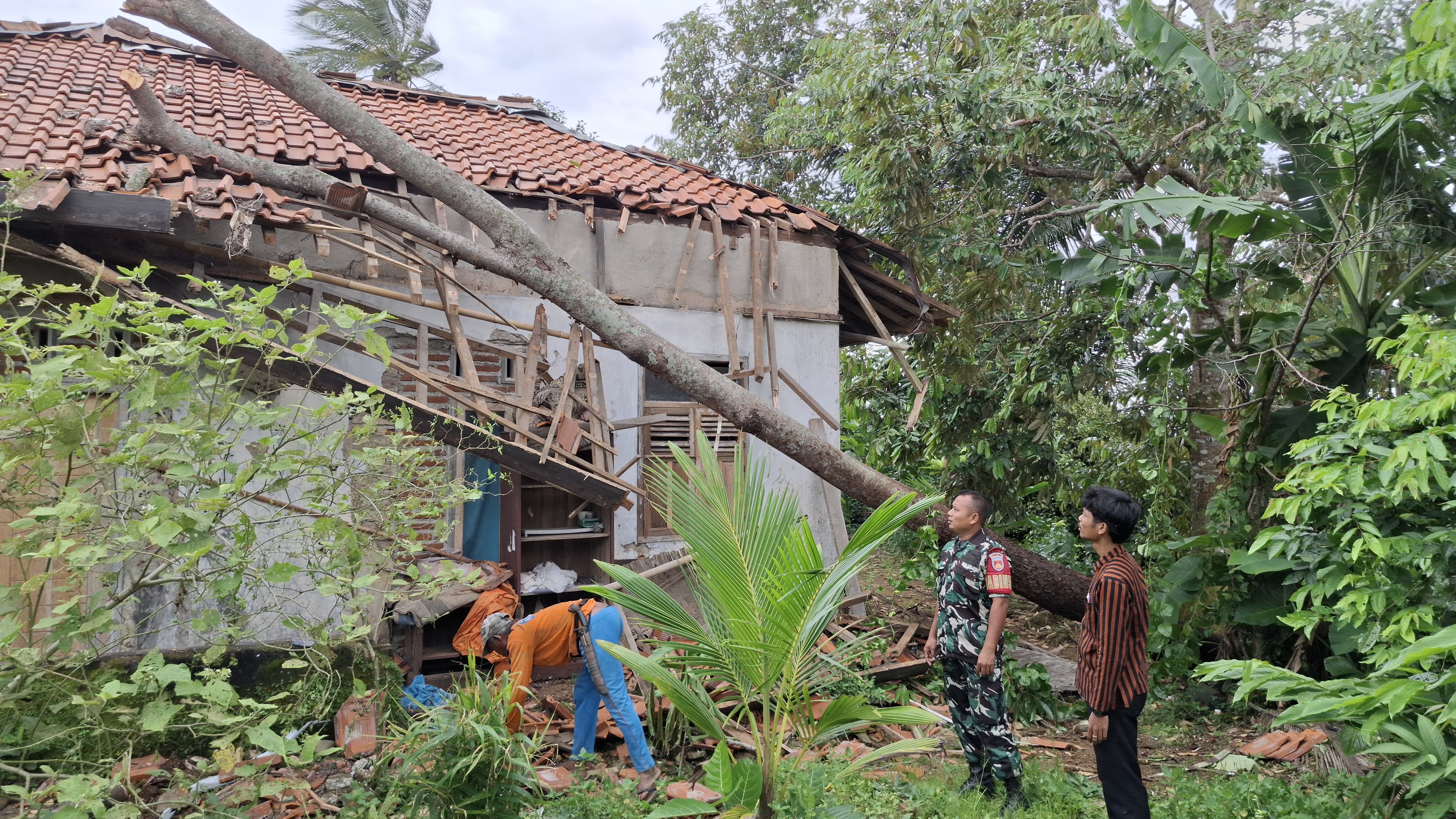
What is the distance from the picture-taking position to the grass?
4227 mm

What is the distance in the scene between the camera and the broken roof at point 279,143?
632 centimetres

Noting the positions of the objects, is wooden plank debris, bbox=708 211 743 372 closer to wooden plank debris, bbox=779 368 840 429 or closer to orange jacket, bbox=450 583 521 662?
wooden plank debris, bbox=779 368 840 429

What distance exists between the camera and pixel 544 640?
17.4 feet

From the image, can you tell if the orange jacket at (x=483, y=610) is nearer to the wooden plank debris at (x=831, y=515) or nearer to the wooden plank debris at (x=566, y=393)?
the wooden plank debris at (x=566, y=393)

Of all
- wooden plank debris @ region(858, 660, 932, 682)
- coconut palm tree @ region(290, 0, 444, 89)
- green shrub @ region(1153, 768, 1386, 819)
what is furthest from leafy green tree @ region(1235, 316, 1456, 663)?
coconut palm tree @ region(290, 0, 444, 89)

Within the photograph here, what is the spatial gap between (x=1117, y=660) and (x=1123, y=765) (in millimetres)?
488

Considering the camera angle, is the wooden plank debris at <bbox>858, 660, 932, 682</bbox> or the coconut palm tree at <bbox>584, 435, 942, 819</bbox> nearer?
the coconut palm tree at <bbox>584, 435, 942, 819</bbox>

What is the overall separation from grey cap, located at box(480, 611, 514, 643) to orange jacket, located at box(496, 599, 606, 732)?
0.05 metres

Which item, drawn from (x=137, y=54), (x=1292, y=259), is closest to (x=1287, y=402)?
(x=1292, y=259)

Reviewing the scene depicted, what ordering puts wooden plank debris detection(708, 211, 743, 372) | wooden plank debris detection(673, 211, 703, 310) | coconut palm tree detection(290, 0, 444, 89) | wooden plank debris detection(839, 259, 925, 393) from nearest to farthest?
wooden plank debris detection(708, 211, 743, 372), wooden plank debris detection(673, 211, 703, 310), wooden plank debris detection(839, 259, 925, 393), coconut palm tree detection(290, 0, 444, 89)

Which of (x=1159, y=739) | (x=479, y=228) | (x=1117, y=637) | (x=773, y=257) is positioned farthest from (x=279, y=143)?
(x=1159, y=739)

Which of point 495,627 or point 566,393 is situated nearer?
point 495,627

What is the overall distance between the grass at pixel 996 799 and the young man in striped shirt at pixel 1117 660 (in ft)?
1.73

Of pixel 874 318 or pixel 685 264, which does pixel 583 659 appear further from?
pixel 874 318
